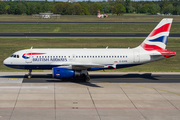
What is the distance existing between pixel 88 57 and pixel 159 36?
33.6 feet

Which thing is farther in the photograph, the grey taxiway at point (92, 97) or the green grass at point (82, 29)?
the green grass at point (82, 29)

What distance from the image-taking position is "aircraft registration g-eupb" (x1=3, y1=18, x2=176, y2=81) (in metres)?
35.3

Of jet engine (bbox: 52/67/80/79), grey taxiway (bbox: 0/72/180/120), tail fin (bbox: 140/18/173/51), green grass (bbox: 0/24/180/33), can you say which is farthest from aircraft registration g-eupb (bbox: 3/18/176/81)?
green grass (bbox: 0/24/180/33)

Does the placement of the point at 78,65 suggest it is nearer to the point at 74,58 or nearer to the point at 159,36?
the point at 74,58

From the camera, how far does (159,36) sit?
121ft

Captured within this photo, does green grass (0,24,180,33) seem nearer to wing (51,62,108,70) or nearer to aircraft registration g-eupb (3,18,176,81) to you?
aircraft registration g-eupb (3,18,176,81)

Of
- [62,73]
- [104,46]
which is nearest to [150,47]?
[62,73]

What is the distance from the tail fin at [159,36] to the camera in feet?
120

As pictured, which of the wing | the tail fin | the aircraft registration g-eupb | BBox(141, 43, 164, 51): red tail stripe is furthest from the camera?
BBox(141, 43, 164, 51): red tail stripe

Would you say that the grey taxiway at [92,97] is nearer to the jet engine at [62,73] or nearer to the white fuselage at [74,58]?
the jet engine at [62,73]

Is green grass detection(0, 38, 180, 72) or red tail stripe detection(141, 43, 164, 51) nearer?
red tail stripe detection(141, 43, 164, 51)

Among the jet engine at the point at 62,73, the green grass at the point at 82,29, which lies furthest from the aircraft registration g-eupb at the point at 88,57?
the green grass at the point at 82,29

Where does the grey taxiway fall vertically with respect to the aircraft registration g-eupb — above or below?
below

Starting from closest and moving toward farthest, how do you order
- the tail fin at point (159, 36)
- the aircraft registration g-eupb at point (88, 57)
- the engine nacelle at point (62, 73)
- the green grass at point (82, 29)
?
the engine nacelle at point (62, 73) < the aircraft registration g-eupb at point (88, 57) < the tail fin at point (159, 36) < the green grass at point (82, 29)
